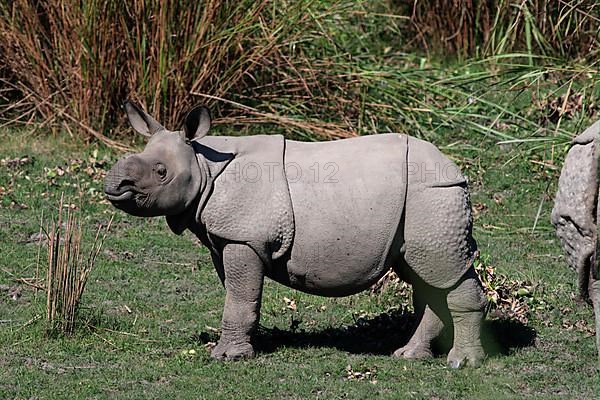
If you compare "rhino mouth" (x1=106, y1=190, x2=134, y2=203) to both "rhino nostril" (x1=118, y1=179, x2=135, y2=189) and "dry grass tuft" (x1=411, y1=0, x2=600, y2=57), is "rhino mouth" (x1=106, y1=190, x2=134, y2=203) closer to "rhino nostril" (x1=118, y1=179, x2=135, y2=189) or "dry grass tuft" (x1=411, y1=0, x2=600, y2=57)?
"rhino nostril" (x1=118, y1=179, x2=135, y2=189)

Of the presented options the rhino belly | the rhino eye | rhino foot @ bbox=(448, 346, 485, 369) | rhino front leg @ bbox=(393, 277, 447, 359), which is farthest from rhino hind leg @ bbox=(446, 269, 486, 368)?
the rhino eye

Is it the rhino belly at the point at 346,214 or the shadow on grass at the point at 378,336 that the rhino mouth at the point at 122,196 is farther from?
the shadow on grass at the point at 378,336

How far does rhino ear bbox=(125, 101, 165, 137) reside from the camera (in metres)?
5.78

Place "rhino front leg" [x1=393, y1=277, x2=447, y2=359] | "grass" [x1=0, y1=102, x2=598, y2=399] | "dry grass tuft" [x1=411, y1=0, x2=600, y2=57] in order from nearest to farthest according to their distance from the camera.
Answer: "grass" [x1=0, y1=102, x2=598, y2=399] → "rhino front leg" [x1=393, y1=277, x2=447, y2=359] → "dry grass tuft" [x1=411, y1=0, x2=600, y2=57]

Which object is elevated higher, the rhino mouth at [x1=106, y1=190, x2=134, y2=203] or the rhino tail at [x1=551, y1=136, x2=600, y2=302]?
the rhino tail at [x1=551, y1=136, x2=600, y2=302]

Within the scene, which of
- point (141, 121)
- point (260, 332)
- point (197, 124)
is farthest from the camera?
point (260, 332)

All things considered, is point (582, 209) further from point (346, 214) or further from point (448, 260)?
point (346, 214)

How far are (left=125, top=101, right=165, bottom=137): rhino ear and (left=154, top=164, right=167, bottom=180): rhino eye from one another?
12.6 inches

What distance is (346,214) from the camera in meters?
5.57

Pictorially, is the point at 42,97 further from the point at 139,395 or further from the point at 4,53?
the point at 139,395

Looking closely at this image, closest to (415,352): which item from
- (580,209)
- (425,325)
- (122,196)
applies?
(425,325)

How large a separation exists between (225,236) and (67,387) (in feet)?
3.49

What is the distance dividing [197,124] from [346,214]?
2.93 feet

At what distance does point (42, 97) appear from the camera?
9992mm
